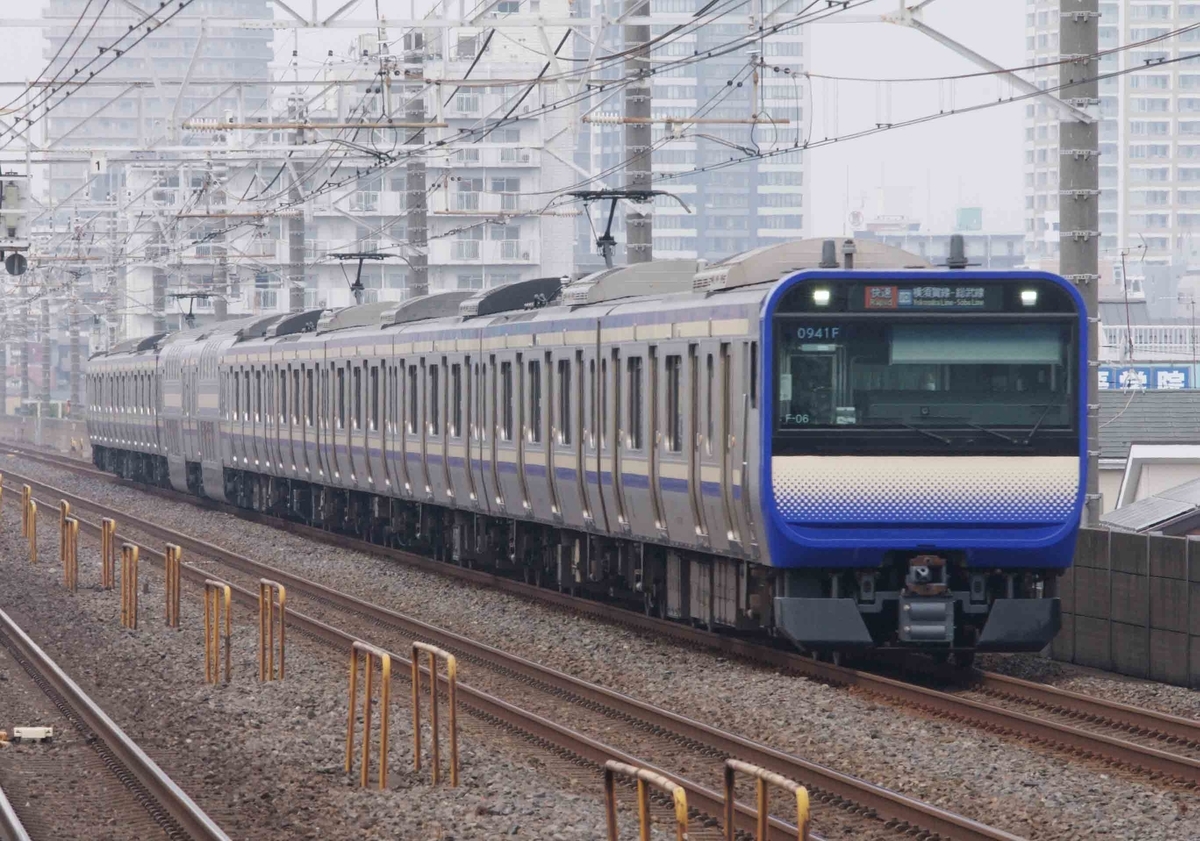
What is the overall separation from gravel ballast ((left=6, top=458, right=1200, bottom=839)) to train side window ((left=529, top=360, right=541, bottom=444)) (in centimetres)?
168

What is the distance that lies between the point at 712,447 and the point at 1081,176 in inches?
134

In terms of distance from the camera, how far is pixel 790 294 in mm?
13781

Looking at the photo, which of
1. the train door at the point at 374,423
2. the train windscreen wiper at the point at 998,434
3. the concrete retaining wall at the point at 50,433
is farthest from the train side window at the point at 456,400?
the concrete retaining wall at the point at 50,433

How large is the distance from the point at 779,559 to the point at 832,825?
4.39 m

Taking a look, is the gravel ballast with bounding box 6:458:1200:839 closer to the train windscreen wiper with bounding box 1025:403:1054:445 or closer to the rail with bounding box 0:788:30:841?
the train windscreen wiper with bounding box 1025:403:1054:445

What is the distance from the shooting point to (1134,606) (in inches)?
571

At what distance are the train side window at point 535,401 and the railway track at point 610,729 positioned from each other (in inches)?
88.1

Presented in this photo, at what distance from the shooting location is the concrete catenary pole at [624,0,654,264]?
22.5m

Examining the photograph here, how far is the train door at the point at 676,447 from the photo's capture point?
51.3 ft

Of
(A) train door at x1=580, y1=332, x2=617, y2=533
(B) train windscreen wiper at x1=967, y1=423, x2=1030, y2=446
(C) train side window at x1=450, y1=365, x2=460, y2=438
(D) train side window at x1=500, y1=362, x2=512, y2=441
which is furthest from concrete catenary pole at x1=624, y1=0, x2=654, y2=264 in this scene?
(B) train windscreen wiper at x1=967, y1=423, x2=1030, y2=446

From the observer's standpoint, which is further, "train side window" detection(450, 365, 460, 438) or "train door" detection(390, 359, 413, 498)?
"train door" detection(390, 359, 413, 498)

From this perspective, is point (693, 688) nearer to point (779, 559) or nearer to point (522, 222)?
point (779, 559)

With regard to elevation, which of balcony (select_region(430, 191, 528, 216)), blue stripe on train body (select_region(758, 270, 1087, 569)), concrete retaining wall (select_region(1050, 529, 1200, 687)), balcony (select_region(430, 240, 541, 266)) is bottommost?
concrete retaining wall (select_region(1050, 529, 1200, 687))

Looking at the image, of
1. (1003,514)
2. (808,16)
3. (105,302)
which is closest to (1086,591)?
(1003,514)
